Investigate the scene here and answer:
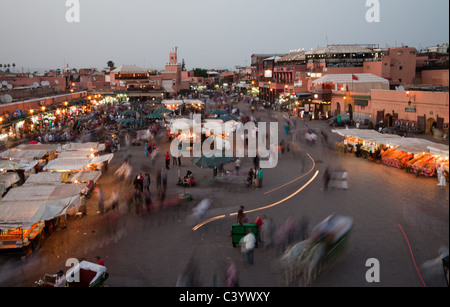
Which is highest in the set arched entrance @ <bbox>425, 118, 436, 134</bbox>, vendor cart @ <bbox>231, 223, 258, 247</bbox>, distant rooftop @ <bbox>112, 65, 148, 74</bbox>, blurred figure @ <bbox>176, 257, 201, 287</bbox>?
distant rooftop @ <bbox>112, 65, 148, 74</bbox>

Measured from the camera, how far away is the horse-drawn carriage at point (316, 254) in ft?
25.7

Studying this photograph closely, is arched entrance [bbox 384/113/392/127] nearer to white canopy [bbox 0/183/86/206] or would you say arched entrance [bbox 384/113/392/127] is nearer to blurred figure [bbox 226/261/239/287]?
white canopy [bbox 0/183/86/206]

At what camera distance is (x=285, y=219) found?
460 inches

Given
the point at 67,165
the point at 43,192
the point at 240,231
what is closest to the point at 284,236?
the point at 240,231

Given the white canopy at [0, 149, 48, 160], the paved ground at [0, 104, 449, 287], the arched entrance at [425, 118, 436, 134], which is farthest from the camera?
the arched entrance at [425, 118, 436, 134]

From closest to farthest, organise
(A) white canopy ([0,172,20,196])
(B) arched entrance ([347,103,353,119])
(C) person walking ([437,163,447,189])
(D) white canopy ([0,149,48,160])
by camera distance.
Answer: (A) white canopy ([0,172,20,196]) → (C) person walking ([437,163,447,189]) → (D) white canopy ([0,149,48,160]) → (B) arched entrance ([347,103,353,119])

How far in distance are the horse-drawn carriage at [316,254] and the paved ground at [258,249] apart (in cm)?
24

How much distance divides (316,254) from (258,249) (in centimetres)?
210

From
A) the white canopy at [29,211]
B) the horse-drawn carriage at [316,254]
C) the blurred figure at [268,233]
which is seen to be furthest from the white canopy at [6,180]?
the horse-drawn carriage at [316,254]

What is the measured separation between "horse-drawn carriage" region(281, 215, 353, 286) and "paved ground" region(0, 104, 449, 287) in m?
0.24

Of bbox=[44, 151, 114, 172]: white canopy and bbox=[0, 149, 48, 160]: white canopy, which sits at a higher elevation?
bbox=[0, 149, 48, 160]: white canopy

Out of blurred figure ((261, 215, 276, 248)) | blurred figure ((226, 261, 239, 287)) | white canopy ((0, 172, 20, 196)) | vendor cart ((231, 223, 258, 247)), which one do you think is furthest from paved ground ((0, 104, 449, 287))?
white canopy ((0, 172, 20, 196))

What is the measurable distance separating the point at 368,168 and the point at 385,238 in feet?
29.8

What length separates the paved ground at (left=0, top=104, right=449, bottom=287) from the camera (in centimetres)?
821
